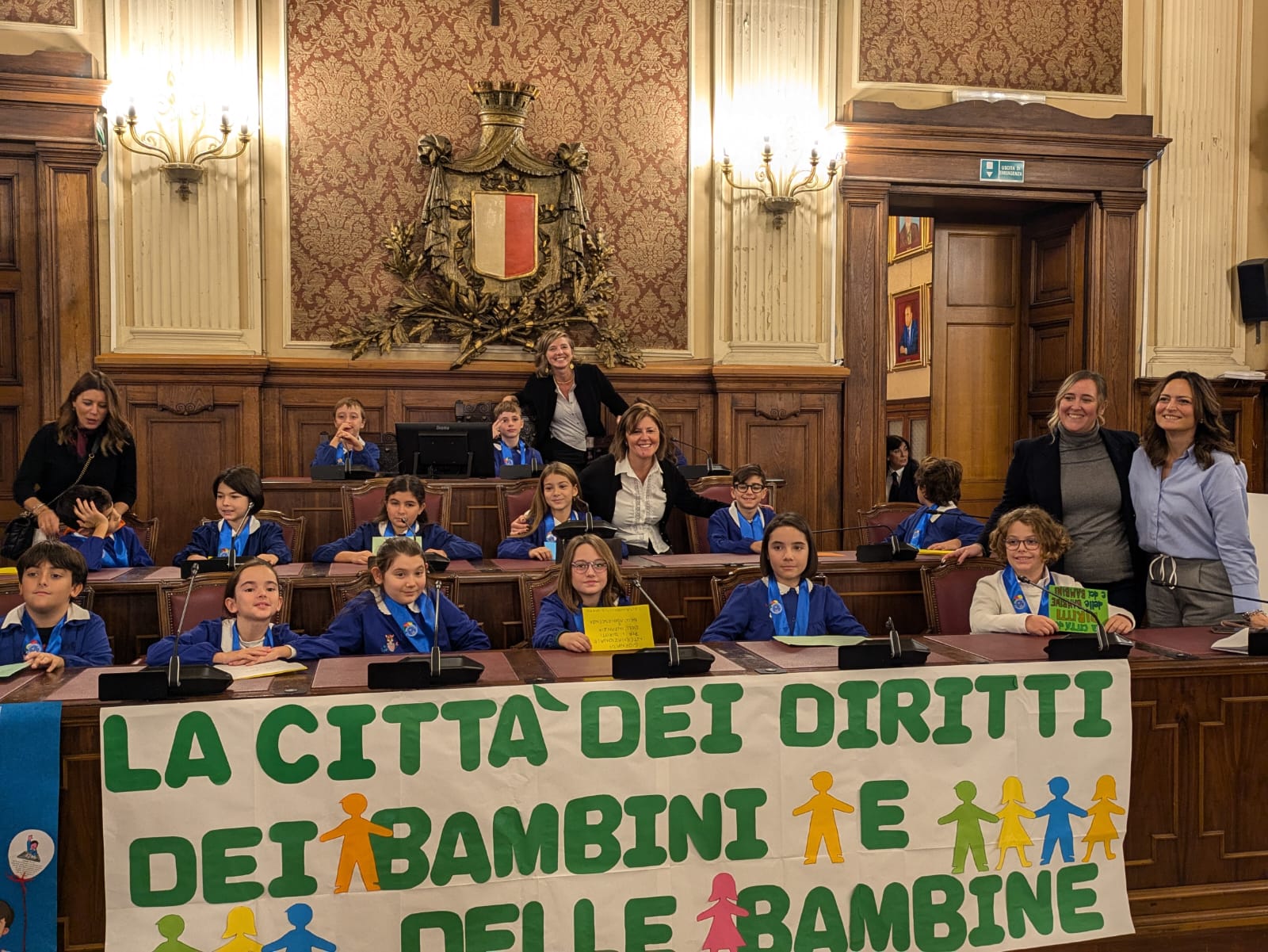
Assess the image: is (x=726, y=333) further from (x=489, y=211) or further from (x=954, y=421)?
(x=954, y=421)

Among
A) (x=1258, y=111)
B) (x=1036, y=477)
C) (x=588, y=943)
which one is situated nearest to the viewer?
(x=588, y=943)

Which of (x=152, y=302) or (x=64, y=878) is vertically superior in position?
(x=152, y=302)

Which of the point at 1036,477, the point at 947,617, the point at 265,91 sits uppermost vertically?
the point at 265,91

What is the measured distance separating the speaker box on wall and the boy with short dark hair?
24.6 ft

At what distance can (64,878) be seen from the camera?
2.45m

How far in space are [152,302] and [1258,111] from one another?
745 centimetres

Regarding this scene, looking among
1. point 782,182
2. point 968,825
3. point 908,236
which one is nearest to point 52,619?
point 968,825

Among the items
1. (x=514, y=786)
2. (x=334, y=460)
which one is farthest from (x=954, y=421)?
(x=514, y=786)

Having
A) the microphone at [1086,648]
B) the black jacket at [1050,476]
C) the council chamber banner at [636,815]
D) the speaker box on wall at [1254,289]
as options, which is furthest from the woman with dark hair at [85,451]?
the speaker box on wall at [1254,289]

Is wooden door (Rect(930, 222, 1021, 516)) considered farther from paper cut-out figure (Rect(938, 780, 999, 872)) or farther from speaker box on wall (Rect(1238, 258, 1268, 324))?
paper cut-out figure (Rect(938, 780, 999, 872))

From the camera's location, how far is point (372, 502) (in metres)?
5.54

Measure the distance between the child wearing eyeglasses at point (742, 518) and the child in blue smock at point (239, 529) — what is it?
189 cm

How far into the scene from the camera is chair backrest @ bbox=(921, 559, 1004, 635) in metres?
4.16

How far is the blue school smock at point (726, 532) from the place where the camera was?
17.0ft
